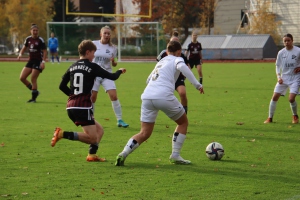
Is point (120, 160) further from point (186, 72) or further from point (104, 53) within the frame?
point (104, 53)

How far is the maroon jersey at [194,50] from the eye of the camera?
25000 mm

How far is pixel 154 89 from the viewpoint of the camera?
8602 mm

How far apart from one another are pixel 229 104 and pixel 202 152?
754 cm

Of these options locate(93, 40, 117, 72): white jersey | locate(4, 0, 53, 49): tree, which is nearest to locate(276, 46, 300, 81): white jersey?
locate(93, 40, 117, 72): white jersey

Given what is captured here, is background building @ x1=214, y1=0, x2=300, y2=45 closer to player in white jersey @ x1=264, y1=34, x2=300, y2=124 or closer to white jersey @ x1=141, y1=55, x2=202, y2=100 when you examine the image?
player in white jersey @ x1=264, y1=34, x2=300, y2=124

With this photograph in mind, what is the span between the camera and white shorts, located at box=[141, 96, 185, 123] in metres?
8.53

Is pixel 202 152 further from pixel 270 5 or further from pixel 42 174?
pixel 270 5

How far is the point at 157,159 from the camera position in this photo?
9.19 m

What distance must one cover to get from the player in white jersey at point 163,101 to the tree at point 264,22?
44.1 metres

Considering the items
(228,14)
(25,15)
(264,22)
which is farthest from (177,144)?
(25,15)

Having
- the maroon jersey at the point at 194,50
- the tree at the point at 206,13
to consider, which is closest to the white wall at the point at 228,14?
the tree at the point at 206,13

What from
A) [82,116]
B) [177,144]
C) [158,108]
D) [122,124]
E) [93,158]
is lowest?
[122,124]

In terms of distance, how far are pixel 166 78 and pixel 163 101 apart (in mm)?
357

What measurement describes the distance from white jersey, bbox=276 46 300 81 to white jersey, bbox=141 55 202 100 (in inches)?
211
